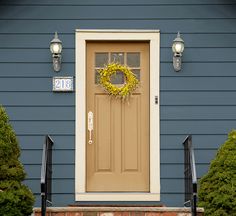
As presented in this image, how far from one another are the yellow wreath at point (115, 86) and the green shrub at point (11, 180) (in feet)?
5.64

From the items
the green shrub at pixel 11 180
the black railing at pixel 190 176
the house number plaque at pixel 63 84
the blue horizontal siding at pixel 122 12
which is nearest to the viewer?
the green shrub at pixel 11 180

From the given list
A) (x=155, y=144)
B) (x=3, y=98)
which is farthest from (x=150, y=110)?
(x=3, y=98)

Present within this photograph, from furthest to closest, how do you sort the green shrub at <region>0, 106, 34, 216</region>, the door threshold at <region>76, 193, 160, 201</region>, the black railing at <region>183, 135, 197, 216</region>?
the door threshold at <region>76, 193, 160, 201</region>, the black railing at <region>183, 135, 197, 216</region>, the green shrub at <region>0, 106, 34, 216</region>

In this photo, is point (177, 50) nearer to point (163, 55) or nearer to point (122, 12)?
point (163, 55)

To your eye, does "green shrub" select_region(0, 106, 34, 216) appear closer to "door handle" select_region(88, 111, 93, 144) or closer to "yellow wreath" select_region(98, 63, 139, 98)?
"door handle" select_region(88, 111, 93, 144)

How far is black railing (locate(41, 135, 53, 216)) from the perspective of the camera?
26.2ft

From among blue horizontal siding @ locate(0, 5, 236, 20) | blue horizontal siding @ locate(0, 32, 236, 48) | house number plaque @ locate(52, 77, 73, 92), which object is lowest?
house number plaque @ locate(52, 77, 73, 92)

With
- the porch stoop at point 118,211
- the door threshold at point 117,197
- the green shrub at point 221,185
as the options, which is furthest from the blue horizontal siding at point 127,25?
the porch stoop at point 118,211

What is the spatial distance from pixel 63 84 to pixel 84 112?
0.45m

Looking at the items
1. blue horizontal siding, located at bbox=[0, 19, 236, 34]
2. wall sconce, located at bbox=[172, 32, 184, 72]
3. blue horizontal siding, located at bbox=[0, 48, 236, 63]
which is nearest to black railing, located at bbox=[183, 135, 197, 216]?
wall sconce, located at bbox=[172, 32, 184, 72]

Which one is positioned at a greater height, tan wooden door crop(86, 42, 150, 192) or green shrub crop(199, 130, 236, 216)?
tan wooden door crop(86, 42, 150, 192)

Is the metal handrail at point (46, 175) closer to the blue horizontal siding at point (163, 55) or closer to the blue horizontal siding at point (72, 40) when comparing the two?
the blue horizontal siding at point (163, 55)

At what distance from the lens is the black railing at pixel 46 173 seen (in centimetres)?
800

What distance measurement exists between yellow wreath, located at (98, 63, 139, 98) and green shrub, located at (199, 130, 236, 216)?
1.56 metres
